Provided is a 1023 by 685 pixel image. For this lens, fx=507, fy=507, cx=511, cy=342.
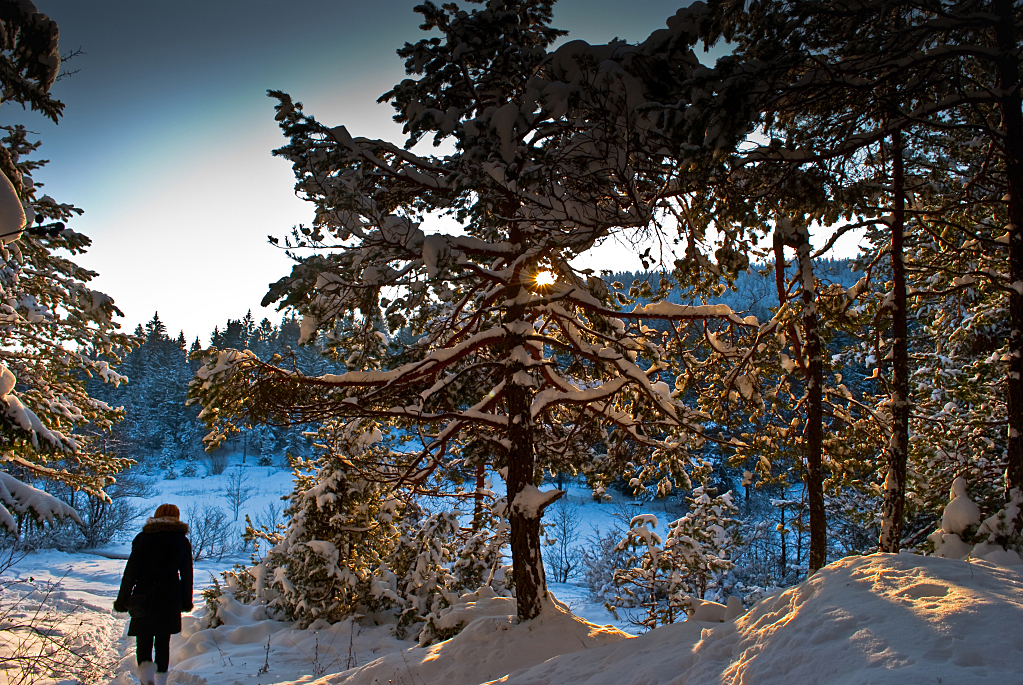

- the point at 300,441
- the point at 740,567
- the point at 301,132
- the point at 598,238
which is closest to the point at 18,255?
the point at 301,132

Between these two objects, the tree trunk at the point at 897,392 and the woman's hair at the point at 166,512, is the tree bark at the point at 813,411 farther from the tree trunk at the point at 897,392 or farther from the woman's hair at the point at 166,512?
the woman's hair at the point at 166,512

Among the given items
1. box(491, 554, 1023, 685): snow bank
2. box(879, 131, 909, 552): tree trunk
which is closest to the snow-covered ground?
box(491, 554, 1023, 685): snow bank

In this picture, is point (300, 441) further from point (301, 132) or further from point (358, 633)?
point (301, 132)

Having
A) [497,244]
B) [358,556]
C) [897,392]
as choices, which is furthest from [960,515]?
[358,556]

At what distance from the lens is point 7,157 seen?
5258 mm

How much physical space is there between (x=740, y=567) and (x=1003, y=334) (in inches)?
780

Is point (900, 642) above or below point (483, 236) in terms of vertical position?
below

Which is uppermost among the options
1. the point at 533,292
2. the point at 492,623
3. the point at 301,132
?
the point at 301,132

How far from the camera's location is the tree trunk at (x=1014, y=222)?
5.48 m

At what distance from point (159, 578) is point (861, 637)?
6.18 m

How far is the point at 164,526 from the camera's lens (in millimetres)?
5418

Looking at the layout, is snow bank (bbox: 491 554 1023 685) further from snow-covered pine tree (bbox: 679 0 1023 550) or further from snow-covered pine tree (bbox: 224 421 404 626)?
snow-covered pine tree (bbox: 224 421 404 626)

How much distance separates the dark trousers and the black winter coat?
109 millimetres

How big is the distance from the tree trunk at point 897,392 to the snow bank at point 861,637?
3428 mm
